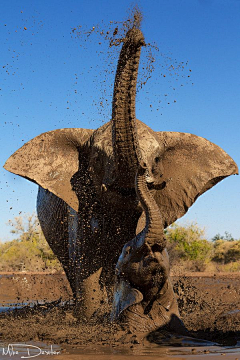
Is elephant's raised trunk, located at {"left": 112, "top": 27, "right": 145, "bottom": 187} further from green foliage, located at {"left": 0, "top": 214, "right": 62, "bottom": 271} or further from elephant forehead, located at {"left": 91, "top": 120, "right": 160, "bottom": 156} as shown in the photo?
green foliage, located at {"left": 0, "top": 214, "right": 62, "bottom": 271}

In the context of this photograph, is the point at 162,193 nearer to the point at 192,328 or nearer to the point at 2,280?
the point at 192,328

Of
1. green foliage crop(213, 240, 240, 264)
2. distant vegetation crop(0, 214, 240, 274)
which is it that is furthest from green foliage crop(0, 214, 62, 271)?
green foliage crop(213, 240, 240, 264)

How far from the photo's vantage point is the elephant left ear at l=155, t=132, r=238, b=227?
7414 millimetres

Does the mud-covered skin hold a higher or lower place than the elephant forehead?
lower

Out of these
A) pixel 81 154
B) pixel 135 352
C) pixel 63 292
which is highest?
pixel 81 154

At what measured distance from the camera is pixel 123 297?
5.27m

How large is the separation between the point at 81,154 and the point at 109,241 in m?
1.15

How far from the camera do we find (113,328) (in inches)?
206

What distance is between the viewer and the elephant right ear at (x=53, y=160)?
22.9 ft

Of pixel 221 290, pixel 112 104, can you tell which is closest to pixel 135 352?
pixel 112 104

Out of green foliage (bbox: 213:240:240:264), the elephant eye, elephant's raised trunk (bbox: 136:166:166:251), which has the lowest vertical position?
the elephant eye

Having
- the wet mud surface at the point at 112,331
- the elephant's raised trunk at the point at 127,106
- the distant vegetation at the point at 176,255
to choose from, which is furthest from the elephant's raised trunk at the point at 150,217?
the distant vegetation at the point at 176,255
